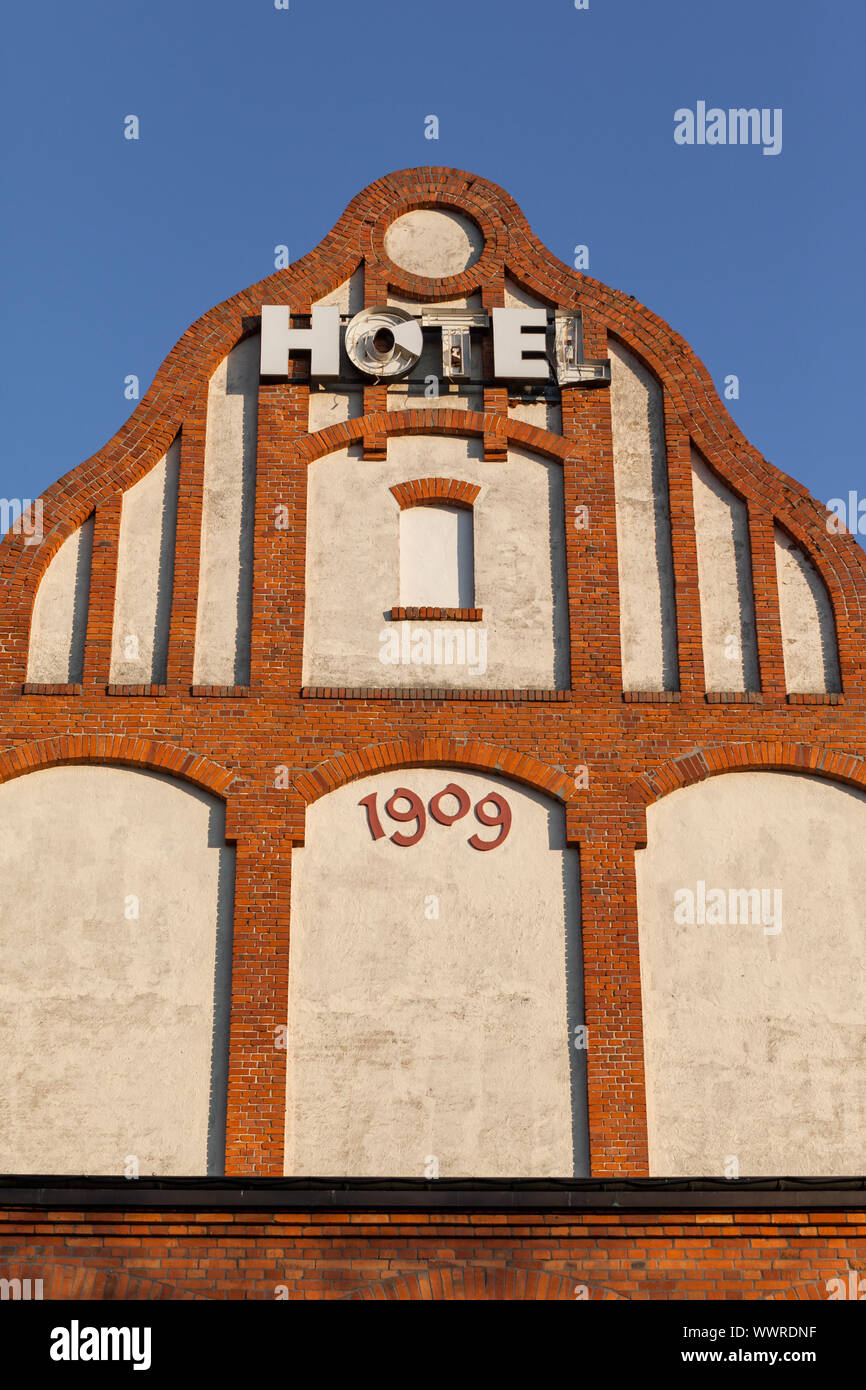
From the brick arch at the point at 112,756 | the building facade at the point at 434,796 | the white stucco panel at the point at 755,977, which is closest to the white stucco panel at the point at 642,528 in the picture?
the building facade at the point at 434,796

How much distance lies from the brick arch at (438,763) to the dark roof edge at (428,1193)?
404 cm

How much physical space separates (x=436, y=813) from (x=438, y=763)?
1.73 ft

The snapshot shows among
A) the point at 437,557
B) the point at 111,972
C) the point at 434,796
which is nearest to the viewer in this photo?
the point at 111,972

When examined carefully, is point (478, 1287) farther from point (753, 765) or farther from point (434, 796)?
point (753, 765)

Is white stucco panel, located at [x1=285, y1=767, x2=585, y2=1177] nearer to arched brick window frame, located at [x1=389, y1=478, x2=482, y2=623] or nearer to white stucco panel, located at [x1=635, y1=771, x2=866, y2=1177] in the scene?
white stucco panel, located at [x1=635, y1=771, x2=866, y2=1177]

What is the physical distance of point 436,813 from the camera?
16.1 meters

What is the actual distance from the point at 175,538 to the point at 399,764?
3551mm

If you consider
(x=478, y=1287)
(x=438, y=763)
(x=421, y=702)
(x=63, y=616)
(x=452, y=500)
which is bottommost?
(x=478, y=1287)

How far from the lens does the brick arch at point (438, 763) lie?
16.1 m

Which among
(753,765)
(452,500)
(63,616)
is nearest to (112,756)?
(63,616)

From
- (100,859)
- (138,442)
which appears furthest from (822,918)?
(138,442)

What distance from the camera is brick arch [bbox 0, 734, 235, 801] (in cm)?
1603

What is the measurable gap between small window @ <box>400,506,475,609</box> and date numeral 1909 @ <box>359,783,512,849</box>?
2.16m

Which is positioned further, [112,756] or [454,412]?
[454,412]
